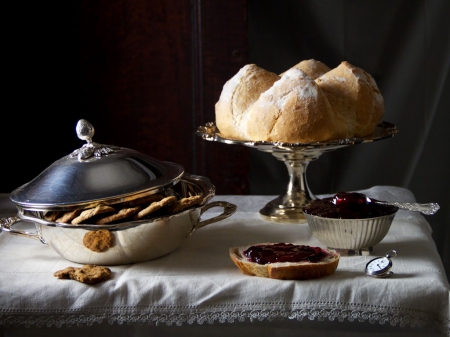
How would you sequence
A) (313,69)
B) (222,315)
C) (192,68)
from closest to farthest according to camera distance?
(222,315) → (313,69) → (192,68)

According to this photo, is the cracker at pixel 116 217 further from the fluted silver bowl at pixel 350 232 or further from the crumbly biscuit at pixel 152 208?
the fluted silver bowl at pixel 350 232

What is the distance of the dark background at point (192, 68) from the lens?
2.39 metres

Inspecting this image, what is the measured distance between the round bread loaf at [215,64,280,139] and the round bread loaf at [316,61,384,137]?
14 cm

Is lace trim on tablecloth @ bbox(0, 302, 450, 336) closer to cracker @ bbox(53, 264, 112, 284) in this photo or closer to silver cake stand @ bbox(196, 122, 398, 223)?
cracker @ bbox(53, 264, 112, 284)

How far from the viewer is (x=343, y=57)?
2.51 m

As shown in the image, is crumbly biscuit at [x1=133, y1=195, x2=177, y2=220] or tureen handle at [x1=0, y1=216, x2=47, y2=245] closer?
crumbly biscuit at [x1=133, y1=195, x2=177, y2=220]

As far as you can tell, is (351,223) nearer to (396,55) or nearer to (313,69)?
(313,69)

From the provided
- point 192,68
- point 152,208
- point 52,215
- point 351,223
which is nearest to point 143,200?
point 152,208

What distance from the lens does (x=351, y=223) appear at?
1251mm

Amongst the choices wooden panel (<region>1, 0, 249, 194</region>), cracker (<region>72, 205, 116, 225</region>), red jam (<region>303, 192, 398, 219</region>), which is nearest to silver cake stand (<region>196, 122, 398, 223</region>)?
red jam (<region>303, 192, 398, 219</region>)

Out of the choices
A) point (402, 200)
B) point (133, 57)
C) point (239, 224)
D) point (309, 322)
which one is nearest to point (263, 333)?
point (309, 322)

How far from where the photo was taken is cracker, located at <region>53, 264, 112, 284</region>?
1.16m

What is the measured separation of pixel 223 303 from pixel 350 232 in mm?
294

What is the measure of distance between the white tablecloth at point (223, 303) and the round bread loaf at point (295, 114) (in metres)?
0.34
